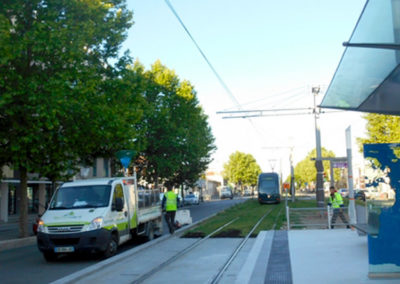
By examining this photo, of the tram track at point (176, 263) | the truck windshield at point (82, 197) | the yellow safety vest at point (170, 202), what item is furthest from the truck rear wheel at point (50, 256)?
the yellow safety vest at point (170, 202)

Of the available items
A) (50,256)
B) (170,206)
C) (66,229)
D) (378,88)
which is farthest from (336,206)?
(378,88)

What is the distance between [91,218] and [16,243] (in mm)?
6136

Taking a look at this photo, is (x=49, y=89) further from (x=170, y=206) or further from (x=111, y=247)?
(x=111, y=247)

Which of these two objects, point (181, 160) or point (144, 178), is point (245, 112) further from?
point (144, 178)

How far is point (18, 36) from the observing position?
1599 centimetres

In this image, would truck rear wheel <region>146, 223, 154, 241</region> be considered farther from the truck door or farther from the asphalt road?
the truck door

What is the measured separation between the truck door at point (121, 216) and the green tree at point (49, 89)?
154 inches

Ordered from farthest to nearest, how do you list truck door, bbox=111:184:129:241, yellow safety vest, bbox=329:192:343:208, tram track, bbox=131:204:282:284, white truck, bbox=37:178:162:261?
yellow safety vest, bbox=329:192:343:208 → truck door, bbox=111:184:129:241 → white truck, bbox=37:178:162:261 → tram track, bbox=131:204:282:284

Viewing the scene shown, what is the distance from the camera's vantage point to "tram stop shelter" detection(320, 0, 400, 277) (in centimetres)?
598

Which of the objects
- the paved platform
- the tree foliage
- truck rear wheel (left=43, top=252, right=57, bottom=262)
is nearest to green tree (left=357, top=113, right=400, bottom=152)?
the tree foliage

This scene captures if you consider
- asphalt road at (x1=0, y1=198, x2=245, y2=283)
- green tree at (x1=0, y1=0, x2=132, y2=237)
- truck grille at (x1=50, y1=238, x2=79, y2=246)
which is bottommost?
asphalt road at (x1=0, y1=198, x2=245, y2=283)

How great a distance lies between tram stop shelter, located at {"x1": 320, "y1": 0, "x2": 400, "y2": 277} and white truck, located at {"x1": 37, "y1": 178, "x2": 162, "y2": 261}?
6.25 metres

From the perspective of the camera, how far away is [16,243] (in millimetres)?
16188

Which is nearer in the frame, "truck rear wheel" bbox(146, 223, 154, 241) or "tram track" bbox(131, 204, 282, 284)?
"tram track" bbox(131, 204, 282, 284)
